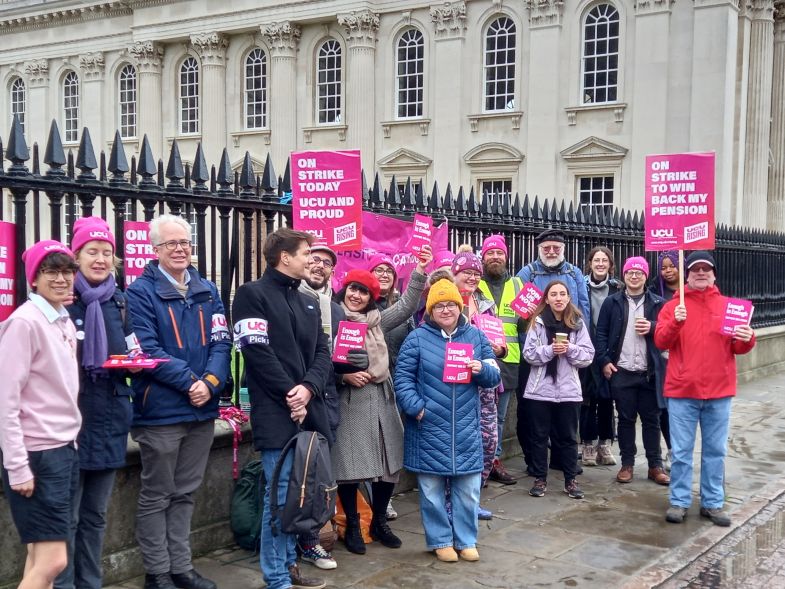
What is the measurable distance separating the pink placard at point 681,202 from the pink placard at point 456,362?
99.9 inches

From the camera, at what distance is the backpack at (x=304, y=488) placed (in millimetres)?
4793

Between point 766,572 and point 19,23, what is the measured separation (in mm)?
41558

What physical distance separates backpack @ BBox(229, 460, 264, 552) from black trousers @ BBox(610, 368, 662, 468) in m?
3.64

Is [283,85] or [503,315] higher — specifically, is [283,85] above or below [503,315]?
above

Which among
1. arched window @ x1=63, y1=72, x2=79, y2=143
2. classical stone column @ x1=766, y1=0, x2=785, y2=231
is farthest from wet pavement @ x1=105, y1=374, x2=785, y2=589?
arched window @ x1=63, y1=72, x2=79, y2=143

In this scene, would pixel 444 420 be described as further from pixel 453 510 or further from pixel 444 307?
pixel 444 307

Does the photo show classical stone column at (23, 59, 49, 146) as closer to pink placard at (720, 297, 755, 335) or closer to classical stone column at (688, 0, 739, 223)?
classical stone column at (688, 0, 739, 223)

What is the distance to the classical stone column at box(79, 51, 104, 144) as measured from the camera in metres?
37.8

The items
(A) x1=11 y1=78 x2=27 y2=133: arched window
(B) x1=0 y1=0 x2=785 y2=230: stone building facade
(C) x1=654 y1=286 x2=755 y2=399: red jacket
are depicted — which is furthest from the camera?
(A) x1=11 y1=78 x2=27 y2=133: arched window

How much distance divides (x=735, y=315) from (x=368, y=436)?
291 centimetres

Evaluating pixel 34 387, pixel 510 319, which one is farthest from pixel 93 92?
pixel 34 387

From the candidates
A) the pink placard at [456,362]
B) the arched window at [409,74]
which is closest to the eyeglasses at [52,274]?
the pink placard at [456,362]

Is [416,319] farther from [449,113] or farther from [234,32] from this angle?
[234,32]

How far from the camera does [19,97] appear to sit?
41.4 m
